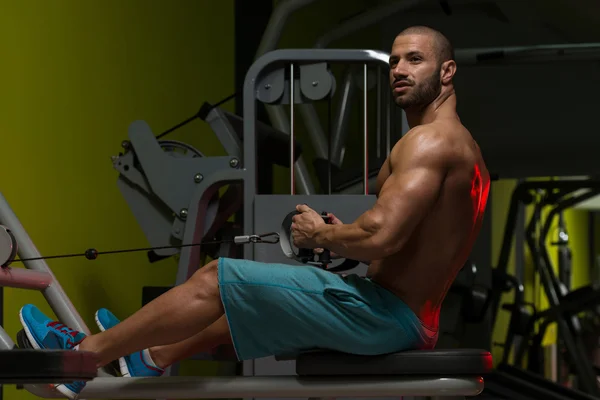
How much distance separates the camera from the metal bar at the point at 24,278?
2.54 metres

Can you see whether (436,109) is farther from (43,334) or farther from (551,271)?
(551,271)

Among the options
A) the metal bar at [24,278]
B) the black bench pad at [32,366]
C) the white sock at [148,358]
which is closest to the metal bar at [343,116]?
the metal bar at [24,278]

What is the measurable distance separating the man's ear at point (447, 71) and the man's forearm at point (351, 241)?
1.54 feet

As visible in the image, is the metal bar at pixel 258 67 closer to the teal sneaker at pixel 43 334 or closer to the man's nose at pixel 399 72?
the man's nose at pixel 399 72

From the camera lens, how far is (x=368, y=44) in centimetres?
698

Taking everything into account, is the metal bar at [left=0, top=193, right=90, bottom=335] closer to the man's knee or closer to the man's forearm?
the man's knee

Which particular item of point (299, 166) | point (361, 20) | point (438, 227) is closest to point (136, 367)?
point (438, 227)

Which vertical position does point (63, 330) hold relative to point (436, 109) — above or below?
below

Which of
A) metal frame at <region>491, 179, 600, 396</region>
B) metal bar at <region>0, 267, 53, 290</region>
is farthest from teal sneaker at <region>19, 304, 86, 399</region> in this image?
metal frame at <region>491, 179, 600, 396</region>

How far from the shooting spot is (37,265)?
9.37ft

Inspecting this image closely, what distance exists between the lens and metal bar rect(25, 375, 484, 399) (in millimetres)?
2207

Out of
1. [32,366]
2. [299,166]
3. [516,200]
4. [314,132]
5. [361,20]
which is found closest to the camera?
[32,366]

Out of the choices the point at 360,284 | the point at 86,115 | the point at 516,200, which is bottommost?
the point at 516,200

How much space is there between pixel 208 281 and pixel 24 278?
760 millimetres
